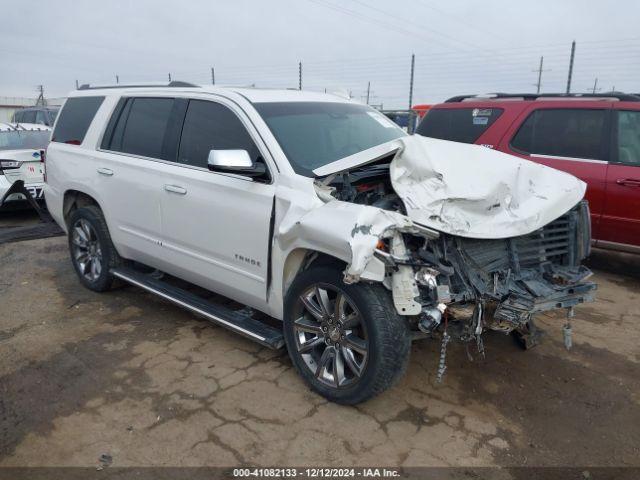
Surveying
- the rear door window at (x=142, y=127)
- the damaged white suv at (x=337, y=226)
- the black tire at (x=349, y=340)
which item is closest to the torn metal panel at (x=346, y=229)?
the damaged white suv at (x=337, y=226)

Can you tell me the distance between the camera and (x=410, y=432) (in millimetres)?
2945

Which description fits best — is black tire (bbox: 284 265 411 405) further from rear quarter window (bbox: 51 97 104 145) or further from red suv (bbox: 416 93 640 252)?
red suv (bbox: 416 93 640 252)

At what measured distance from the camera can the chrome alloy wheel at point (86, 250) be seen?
489 centimetres

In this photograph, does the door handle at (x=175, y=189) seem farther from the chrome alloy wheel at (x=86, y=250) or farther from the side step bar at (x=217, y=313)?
the chrome alloy wheel at (x=86, y=250)

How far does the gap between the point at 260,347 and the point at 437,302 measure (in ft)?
5.47

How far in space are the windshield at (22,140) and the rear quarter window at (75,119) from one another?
3430 mm

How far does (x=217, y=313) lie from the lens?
147 inches

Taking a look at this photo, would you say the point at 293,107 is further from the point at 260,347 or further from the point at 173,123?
the point at 260,347

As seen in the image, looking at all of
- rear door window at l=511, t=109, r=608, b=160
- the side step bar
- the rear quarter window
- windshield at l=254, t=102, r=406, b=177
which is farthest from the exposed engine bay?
the rear quarter window

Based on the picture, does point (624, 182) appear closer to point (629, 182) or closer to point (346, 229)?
point (629, 182)

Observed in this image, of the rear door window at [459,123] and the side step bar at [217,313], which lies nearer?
the side step bar at [217,313]

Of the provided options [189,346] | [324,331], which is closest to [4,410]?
[189,346]

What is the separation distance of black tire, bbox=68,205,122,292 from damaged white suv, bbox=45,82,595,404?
34 centimetres

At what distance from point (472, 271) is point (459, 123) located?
3796 millimetres
